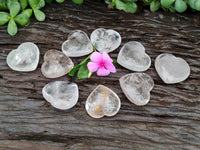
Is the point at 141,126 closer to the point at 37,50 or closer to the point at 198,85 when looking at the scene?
the point at 198,85

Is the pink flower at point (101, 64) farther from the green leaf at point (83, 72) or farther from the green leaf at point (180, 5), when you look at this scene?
the green leaf at point (180, 5)

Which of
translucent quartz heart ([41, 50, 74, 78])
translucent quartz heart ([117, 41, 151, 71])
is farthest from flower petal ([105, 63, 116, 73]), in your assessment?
translucent quartz heart ([41, 50, 74, 78])

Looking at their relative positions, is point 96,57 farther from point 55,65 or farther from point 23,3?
point 23,3

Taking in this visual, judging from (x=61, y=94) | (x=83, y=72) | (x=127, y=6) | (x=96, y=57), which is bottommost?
(x=61, y=94)

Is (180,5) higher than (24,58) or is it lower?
higher

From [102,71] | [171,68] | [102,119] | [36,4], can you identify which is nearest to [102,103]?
[102,119]

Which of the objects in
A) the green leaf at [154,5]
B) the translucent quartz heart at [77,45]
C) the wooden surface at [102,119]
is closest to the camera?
the wooden surface at [102,119]

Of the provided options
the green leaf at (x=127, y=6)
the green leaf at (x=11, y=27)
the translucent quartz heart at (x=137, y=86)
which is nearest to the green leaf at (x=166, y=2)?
the green leaf at (x=127, y=6)
